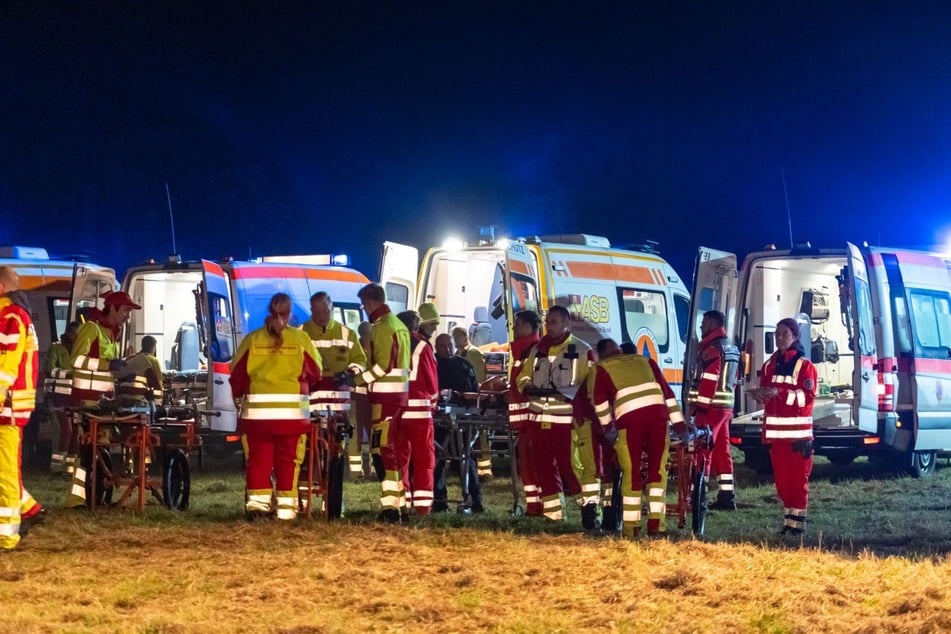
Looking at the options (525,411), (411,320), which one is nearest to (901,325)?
(525,411)

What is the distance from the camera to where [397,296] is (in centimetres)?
1553

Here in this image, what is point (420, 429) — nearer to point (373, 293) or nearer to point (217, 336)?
point (373, 293)

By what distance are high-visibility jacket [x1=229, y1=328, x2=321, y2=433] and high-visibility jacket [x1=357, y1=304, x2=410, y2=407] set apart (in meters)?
0.57

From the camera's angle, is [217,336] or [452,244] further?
[452,244]

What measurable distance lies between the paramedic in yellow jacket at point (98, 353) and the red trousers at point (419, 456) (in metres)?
2.71

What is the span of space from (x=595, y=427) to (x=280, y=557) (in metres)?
2.99

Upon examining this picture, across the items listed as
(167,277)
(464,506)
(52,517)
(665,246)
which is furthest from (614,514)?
(665,246)

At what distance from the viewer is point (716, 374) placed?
11.4 m

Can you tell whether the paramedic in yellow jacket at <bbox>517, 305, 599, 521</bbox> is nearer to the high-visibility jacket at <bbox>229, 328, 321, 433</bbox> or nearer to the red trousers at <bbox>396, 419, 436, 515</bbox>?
the red trousers at <bbox>396, 419, 436, 515</bbox>

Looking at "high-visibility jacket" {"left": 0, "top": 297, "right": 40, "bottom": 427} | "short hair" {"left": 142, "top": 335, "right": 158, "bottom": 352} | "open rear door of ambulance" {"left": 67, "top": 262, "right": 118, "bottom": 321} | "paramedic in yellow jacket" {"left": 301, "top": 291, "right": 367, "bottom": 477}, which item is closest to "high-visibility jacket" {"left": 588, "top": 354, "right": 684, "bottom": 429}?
"paramedic in yellow jacket" {"left": 301, "top": 291, "right": 367, "bottom": 477}

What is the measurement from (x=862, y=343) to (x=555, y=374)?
451 cm

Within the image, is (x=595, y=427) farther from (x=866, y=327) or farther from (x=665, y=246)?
(x=665, y=246)

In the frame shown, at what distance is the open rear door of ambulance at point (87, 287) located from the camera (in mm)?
15958

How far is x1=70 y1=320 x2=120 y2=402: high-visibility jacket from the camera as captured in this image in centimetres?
1165
